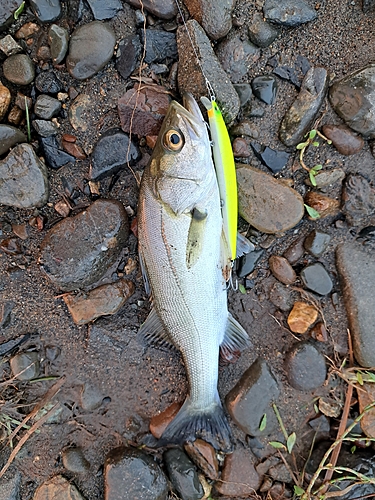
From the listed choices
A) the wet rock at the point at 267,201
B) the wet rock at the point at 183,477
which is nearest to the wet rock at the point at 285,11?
the wet rock at the point at 267,201

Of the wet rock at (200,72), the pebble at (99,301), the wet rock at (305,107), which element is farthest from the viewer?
the pebble at (99,301)

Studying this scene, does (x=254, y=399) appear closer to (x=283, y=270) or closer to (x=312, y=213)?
(x=283, y=270)

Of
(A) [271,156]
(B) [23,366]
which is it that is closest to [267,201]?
(A) [271,156]

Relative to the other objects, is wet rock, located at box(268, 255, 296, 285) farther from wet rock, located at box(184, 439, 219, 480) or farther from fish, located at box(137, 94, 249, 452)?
wet rock, located at box(184, 439, 219, 480)

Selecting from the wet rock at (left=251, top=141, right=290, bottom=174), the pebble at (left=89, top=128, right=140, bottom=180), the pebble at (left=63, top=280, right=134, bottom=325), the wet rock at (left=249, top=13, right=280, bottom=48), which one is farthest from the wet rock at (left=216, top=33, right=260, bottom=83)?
the pebble at (left=63, top=280, right=134, bottom=325)

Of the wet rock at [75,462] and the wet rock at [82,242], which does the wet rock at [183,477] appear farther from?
the wet rock at [82,242]

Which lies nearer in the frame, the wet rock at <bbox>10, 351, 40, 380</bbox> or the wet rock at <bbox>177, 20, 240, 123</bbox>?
the wet rock at <bbox>177, 20, 240, 123</bbox>

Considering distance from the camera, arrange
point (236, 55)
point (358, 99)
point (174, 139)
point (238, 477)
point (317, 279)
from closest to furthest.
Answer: point (174, 139), point (358, 99), point (236, 55), point (317, 279), point (238, 477)
